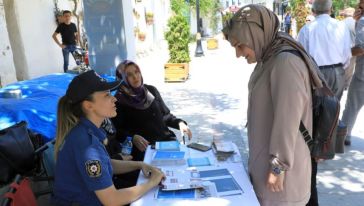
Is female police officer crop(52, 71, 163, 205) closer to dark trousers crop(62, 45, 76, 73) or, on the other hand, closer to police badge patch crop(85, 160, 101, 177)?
police badge patch crop(85, 160, 101, 177)

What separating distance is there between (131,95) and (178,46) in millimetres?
6741

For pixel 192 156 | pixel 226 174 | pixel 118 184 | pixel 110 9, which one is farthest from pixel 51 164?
pixel 110 9

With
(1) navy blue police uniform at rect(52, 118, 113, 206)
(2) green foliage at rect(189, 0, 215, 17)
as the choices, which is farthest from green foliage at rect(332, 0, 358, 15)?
(1) navy blue police uniform at rect(52, 118, 113, 206)

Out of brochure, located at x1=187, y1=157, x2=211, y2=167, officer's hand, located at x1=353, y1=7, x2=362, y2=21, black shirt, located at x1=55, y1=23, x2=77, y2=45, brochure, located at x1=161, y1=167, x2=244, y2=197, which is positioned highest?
officer's hand, located at x1=353, y1=7, x2=362, y2=21

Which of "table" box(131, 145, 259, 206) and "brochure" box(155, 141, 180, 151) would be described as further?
"brochure" box(155, 141, 180, 151)

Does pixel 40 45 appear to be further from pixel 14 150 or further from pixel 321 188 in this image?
pixel 321 188

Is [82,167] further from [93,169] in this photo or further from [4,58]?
[4,58]

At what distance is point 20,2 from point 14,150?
288 inches

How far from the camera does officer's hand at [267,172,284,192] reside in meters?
1.84

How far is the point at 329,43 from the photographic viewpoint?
405cm

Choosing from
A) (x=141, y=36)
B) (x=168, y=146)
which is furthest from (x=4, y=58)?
(x=141, y=36)

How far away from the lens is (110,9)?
698 centimetres

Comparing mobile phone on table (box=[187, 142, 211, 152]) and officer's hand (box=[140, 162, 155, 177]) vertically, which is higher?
officer's hand (box=[140, 162, 155, 177])

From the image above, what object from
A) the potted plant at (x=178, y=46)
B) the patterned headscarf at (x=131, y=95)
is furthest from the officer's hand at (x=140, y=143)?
the potted plant at (x=178, y=46)
